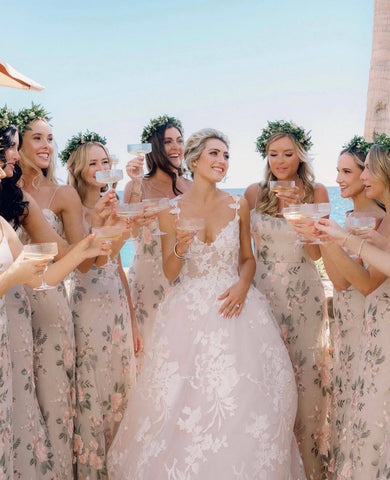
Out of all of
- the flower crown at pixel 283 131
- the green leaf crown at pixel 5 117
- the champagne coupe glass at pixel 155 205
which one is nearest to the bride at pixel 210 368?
the champagne coupe glass at pixel 155 205

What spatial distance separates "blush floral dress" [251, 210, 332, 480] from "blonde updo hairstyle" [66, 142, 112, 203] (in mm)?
1701

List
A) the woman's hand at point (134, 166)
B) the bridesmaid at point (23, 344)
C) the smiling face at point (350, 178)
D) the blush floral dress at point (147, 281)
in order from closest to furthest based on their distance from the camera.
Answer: the bridesmaid at point (23, 344) < the woman's hand at point (134, 166) < the smiling face at point (350, 178) < the blush floral dress at point (147, 281)

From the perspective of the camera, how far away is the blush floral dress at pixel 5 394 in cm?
404

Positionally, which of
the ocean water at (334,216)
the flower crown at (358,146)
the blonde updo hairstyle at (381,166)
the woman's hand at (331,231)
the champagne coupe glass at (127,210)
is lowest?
the ocean water at (334,216)

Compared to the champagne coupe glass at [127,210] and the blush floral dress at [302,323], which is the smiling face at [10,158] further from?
the blush floral dress at [302,323]

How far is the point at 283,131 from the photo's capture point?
20.1 ft

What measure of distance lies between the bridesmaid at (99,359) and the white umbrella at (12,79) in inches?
50.8

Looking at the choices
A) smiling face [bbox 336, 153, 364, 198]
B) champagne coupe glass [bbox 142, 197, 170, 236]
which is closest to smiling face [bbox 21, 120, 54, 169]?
champagne coupe glass [bbox 142, 197, 170, 236]

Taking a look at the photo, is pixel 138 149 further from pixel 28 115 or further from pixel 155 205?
pixel 28 115

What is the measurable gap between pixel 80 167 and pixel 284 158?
1.84 meters

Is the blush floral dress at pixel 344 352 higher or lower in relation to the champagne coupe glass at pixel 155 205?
lower

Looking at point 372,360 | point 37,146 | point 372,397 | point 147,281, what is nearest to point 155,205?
point 37,146

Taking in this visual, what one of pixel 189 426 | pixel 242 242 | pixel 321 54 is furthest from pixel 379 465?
pixel 321 54

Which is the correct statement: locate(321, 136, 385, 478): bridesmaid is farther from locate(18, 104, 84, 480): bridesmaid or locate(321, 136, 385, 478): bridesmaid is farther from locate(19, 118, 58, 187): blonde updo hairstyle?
locate(19, 118, 58, 187): blonde updo hairstyle
